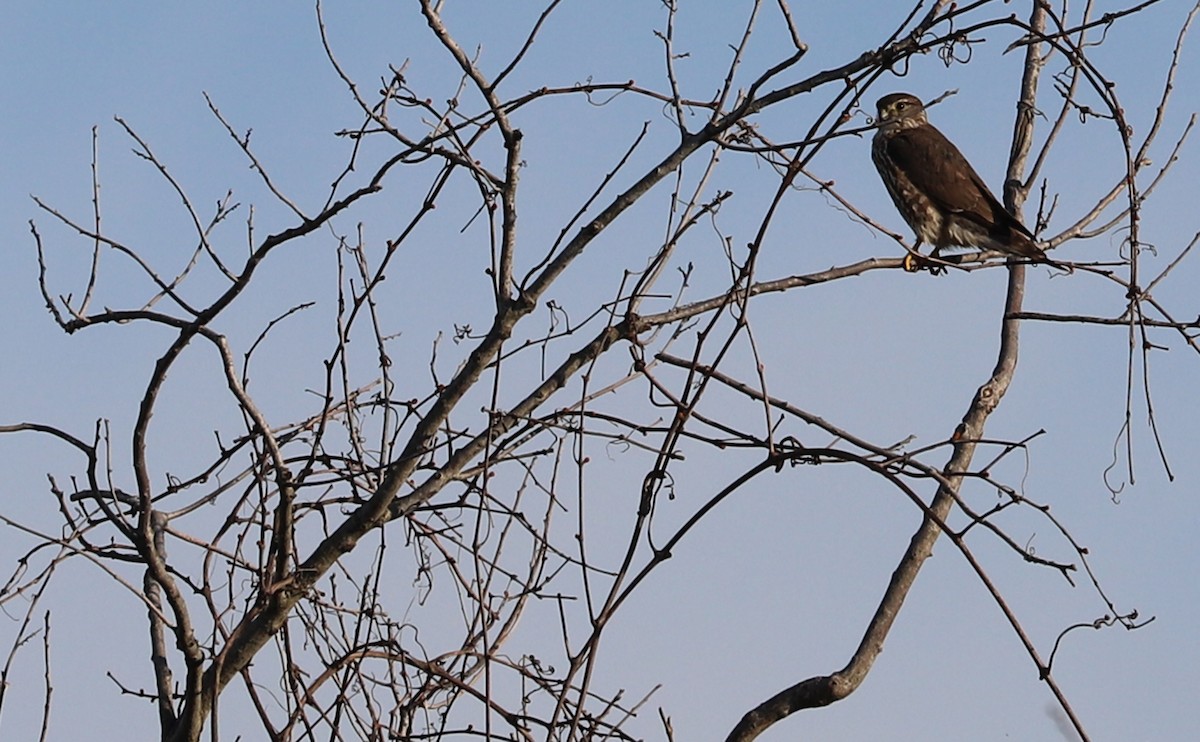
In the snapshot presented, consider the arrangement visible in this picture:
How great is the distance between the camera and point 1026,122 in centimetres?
319

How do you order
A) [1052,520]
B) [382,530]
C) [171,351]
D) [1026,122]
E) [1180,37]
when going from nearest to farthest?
[1052,520] < [171,351] < [382,530] < [1180,37] < [1026,122]

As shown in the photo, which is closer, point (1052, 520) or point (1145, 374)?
point (1052, 520)

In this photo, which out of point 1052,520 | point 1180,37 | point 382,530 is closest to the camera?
point 1052,520

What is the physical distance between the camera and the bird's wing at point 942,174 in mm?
4703

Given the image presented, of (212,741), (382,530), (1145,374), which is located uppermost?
(382,530)

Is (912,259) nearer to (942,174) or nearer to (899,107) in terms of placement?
(942,174)

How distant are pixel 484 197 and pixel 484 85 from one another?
0.63 ft

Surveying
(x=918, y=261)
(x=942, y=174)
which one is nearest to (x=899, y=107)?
(x=942, y=174)

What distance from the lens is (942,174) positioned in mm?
4938

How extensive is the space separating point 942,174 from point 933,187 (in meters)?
0.08

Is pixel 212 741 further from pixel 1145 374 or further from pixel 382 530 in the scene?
pixel 1145 374

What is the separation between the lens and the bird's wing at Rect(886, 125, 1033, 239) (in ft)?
15.4

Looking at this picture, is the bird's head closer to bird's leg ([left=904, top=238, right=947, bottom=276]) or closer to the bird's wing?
the bird's wing

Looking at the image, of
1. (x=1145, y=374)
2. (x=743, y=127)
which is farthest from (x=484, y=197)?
(x=1145, y=374)
